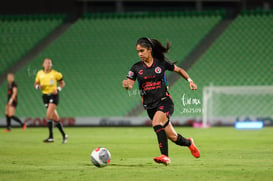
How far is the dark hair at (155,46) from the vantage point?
777 centimetres

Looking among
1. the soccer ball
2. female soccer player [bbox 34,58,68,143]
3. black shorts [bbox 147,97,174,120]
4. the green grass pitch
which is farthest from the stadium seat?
the soccer ball

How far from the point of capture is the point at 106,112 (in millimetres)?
23094

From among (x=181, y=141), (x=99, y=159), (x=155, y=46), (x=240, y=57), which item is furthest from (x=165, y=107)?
(x=240, y=57)

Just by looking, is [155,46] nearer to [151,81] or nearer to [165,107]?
[151,81]

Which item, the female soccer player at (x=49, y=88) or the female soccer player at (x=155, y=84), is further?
the female soccer player at (x=49, y=88)

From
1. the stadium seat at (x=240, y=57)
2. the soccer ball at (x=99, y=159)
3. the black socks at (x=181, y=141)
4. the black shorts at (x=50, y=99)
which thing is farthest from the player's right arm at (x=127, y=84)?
the stadium seat at (x=240, y=57)

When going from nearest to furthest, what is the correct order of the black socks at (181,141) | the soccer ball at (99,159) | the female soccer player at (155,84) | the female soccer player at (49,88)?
the soccer ball at (99,159)
the female soccer player at (155,84)
the black socks at (181,141)
the female soccer player at (49,88)

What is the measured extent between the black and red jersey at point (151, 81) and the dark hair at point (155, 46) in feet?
0.46

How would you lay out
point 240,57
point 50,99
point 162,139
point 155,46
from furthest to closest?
point 240,57, point 50,99, point 155,46, point 162,139

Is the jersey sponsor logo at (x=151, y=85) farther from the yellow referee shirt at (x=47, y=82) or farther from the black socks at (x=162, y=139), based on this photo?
the yellow referee shirt at (x=47, y=82)

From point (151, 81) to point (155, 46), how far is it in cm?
55

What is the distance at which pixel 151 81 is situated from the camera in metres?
7.82

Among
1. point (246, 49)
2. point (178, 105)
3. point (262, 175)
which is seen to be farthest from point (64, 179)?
point (246, 49)

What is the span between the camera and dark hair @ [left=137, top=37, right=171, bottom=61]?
25.5 feet
